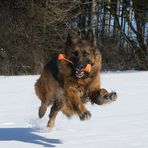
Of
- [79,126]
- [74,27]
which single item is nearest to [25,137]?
[79,126]

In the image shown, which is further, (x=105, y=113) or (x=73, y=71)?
(x=105, y=113)

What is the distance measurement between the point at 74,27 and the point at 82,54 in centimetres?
1650

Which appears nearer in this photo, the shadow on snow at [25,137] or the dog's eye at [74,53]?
the shadow on snow at [25,137]

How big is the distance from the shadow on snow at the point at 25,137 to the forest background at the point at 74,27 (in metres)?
12.5

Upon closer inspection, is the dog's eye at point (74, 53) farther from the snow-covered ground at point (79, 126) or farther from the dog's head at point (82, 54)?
the snow-covered ground at point (79, 126)

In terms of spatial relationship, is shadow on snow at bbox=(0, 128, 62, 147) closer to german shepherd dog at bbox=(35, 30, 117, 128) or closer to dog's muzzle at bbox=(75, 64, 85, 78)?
german shepherd dog at bbox=(35, 30, 117, 128)

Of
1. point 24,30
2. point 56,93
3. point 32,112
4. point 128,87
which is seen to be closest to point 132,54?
point 24,30

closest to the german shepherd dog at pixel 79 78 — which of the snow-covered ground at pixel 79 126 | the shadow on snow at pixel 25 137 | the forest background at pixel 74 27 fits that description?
the snow-covered ground at pixel 79 126

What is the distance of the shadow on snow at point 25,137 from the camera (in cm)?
652

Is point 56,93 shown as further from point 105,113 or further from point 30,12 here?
point 30,12

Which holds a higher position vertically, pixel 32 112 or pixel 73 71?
pixel 73 71

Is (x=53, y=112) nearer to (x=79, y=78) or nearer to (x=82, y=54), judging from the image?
(x=79, y=78)

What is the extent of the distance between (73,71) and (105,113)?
2.31m

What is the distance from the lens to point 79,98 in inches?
263
